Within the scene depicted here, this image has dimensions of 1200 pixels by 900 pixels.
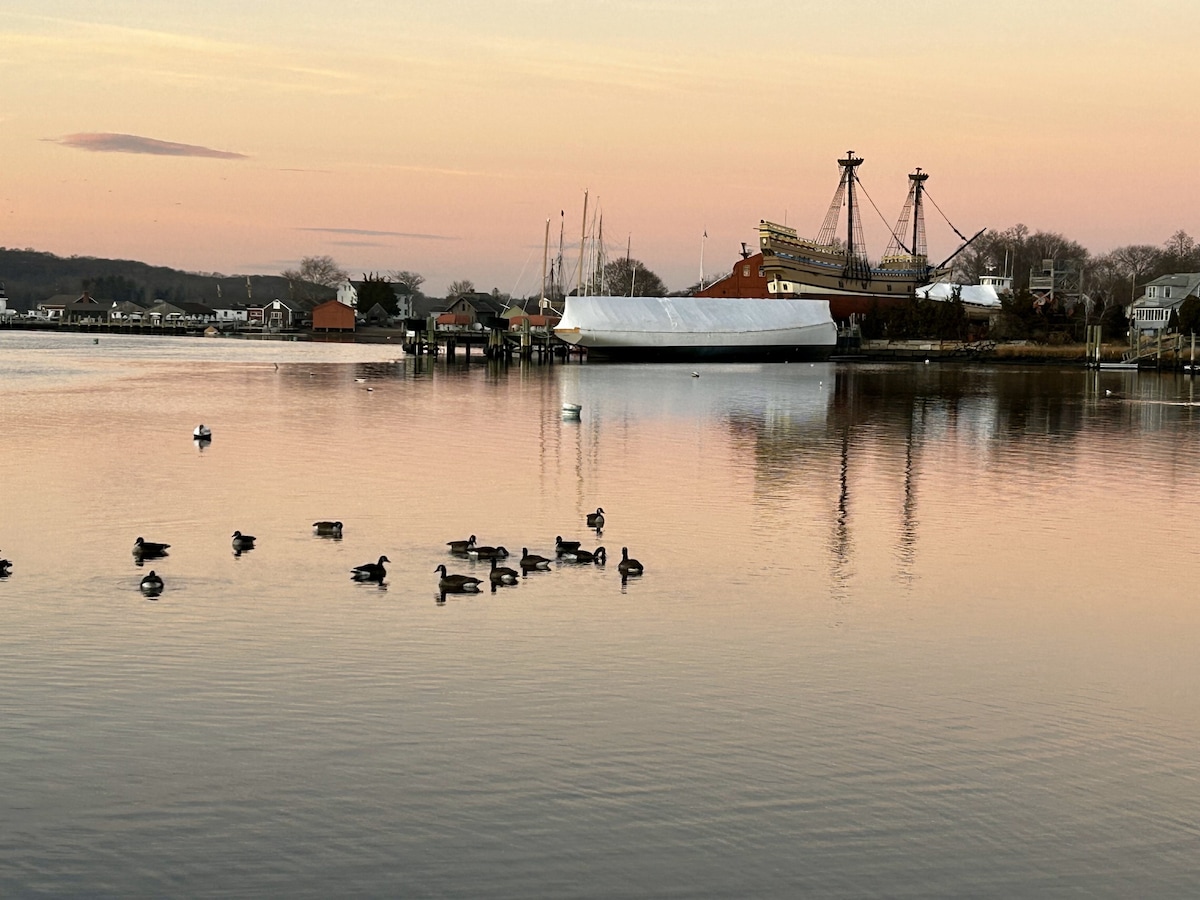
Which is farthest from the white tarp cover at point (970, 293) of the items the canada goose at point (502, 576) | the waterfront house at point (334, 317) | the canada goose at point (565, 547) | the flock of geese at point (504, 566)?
the canada goose at point (502, 576)

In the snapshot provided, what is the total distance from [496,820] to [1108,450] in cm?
3522

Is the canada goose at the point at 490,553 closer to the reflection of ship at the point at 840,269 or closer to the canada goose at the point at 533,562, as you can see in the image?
the canada goose at the point at 533,562

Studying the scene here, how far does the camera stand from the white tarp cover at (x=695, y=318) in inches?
4323

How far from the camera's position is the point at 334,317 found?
19400 cm

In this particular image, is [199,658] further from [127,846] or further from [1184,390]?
[1184,390]

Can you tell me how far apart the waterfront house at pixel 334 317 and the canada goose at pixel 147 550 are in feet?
575

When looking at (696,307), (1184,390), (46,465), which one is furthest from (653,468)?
(696,307)

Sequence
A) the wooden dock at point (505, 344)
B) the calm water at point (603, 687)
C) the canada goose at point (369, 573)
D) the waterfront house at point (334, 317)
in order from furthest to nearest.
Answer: the waterfront house at point (334, 317)
the wooden dock at point (505, 344)
the canada goose at point (369, 573)
the calm water at point (603, 687)

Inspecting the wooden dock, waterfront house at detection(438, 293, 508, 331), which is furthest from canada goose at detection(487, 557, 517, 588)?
waterfront house at detection(438, 293, 508, 331)

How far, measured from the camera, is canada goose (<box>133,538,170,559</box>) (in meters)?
20.9

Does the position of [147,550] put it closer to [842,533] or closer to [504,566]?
[504,566]

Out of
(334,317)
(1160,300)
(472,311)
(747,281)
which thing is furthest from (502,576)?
(334,317)

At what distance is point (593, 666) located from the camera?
15289mm

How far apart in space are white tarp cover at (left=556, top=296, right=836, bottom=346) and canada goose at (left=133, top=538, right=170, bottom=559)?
3477 inches
